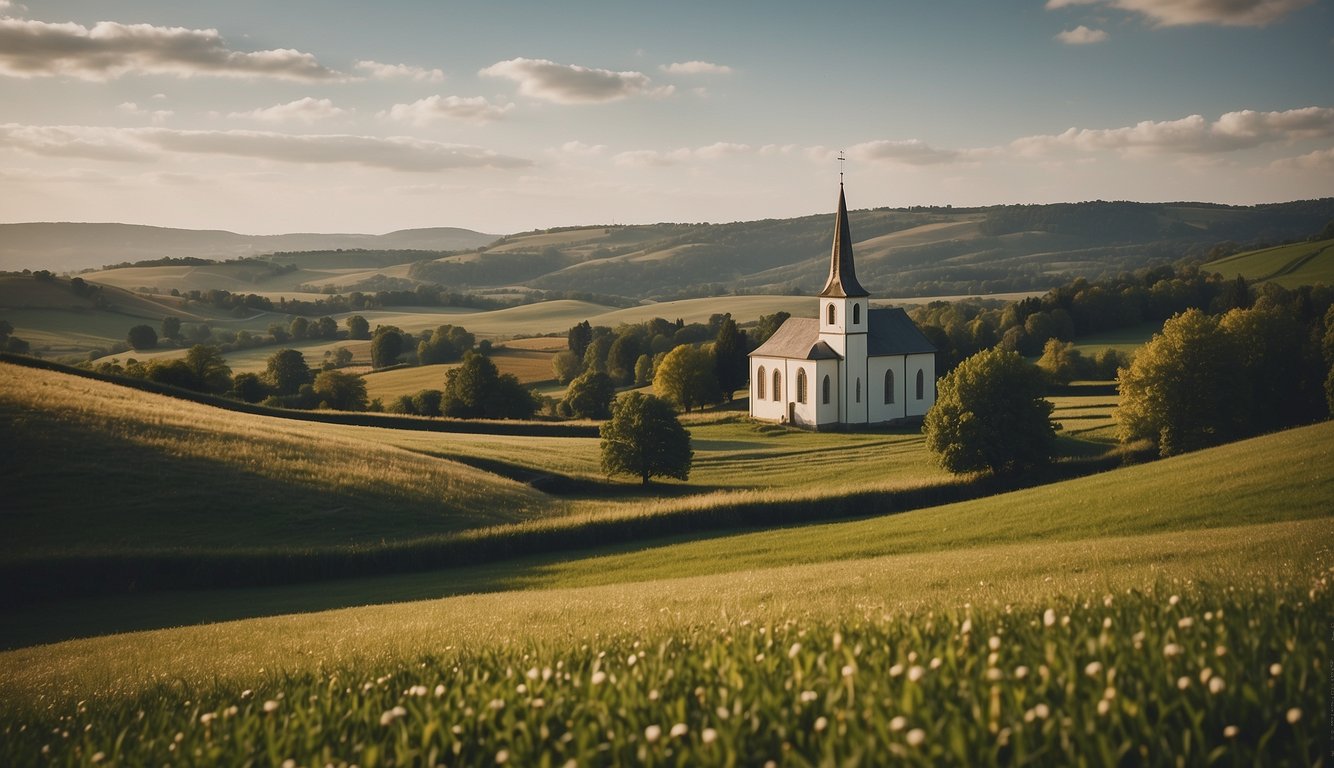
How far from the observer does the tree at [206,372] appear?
68.5 m

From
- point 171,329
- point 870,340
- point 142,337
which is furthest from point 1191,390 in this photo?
point 171,329

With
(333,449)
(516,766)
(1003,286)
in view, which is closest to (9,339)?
(333,449)

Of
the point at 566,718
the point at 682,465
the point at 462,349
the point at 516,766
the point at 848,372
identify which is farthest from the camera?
the point at 462,349

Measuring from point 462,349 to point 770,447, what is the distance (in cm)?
5520

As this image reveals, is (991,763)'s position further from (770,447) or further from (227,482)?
(770,447)

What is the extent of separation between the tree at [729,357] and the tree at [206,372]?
4170 cm

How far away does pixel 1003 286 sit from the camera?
193 m

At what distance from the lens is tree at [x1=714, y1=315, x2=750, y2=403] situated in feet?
281

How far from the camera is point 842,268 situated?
74.3 m

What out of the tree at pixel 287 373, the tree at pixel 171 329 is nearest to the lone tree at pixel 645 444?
the tree at pixel 287 373

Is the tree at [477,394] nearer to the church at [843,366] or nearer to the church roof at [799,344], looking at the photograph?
the church at [843,366]

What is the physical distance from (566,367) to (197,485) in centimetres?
6591

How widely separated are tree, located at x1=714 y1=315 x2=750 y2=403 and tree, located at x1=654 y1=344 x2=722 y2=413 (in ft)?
12.9

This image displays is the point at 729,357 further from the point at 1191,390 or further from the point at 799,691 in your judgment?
the point at 799,691
